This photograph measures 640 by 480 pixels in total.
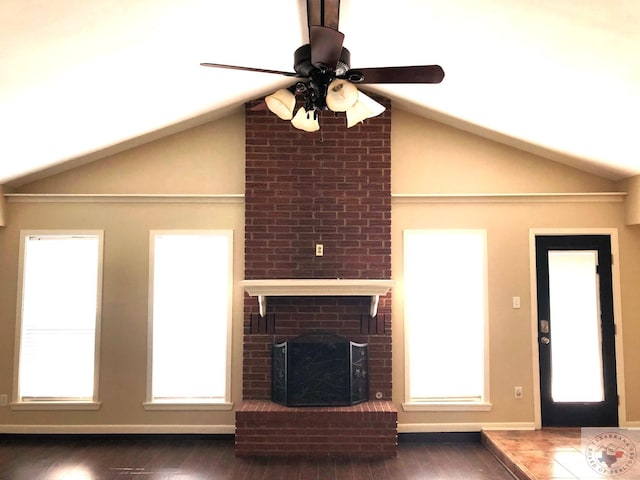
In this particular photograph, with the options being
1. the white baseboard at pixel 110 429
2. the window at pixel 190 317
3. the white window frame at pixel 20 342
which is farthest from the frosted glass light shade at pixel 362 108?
the white baseboard at pixel 110 429

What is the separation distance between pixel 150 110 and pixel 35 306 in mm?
2298

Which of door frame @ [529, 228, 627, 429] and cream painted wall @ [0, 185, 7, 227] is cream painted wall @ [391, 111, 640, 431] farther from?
cream painted wall @ [0, 185, 7, 227]

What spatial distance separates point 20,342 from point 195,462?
7.01 feet

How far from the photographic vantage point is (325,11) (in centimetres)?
259

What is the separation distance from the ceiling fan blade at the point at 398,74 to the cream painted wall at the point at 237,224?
2.28 meters

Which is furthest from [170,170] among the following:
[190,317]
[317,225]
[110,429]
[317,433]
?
[317,433]

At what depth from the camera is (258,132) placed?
16.2 feet

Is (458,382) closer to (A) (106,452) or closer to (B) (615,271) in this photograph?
(B) (615,271)

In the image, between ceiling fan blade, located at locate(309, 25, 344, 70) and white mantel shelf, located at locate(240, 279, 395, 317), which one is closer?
ceiling fan blade, located at locate(309, 25, 344, 70)

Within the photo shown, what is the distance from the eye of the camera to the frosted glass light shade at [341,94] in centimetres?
260

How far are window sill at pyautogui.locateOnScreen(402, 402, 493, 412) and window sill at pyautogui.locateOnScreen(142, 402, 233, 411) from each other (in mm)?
1722

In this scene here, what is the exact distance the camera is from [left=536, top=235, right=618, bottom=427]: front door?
483 cm

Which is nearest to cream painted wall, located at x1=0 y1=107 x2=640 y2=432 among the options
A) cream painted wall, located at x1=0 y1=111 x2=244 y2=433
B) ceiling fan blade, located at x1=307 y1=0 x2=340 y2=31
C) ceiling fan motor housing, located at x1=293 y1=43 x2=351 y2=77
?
cream painted wall, located at x1=0 y1=111 x2=244 y2=433

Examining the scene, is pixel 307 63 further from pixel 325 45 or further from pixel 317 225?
pixel 317 225
